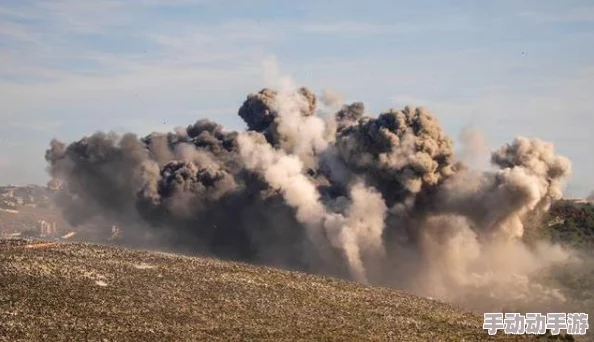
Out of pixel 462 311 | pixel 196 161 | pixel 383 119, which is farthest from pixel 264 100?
pixel 462 311

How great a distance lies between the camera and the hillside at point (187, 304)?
82.2 meters

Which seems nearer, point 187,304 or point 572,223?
point 187,304

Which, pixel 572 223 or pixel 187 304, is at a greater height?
pixel 572 223

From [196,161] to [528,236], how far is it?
62812 mm

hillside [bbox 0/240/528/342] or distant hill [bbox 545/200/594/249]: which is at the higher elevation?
distant hill [bbox 545/200/594/249]

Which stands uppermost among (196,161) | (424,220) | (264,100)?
(264,100)

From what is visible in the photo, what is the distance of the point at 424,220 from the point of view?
146 meters

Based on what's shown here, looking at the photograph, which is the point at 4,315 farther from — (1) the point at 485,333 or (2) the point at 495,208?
(2) the point at 495,208

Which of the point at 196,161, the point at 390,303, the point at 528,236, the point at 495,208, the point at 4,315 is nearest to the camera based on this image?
the point at 4,315

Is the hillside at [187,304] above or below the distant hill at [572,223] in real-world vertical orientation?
below

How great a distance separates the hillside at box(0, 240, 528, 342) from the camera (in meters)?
82.2

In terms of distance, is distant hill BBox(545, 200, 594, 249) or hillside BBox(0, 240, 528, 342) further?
distant hill BBox(545, 200, 594, 249)

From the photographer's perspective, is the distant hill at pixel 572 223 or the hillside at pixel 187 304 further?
the distant hill at pixel 572 223

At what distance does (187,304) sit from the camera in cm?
9419
